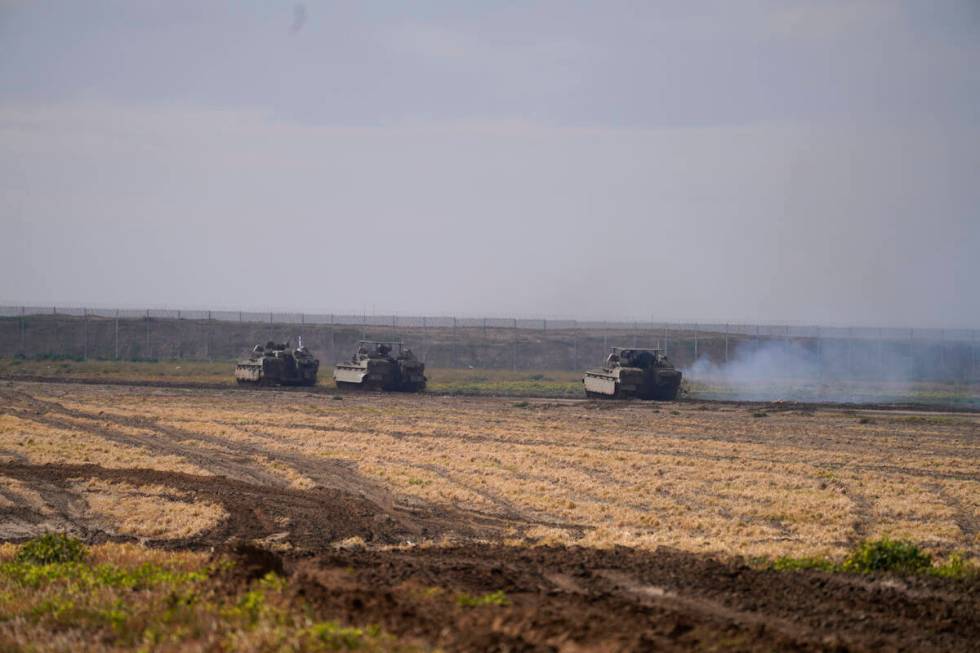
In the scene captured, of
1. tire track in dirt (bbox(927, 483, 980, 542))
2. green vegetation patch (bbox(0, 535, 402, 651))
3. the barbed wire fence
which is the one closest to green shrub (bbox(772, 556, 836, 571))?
tire track in dirt (bbox(927, 483, 980, 542))

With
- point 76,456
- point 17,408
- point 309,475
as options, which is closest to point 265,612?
point 309,475

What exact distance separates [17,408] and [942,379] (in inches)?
2474

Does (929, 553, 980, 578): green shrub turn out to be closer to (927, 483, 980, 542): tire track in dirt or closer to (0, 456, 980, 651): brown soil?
(0, 456, 980, 651): brown soil

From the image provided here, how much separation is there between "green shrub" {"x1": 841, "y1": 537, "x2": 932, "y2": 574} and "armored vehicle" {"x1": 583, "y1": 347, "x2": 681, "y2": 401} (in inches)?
1435

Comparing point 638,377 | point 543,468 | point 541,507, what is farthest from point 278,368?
point 541,507

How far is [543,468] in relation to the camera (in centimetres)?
2378

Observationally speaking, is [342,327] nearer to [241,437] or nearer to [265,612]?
[241,437]

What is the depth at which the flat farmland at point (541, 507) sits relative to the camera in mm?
8891

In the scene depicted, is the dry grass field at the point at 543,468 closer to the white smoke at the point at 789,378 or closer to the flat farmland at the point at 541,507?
the flat farmland at the point at 541,507

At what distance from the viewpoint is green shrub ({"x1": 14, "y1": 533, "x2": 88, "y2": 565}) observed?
1234cm

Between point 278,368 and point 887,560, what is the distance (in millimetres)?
45144

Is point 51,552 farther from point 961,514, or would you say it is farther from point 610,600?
point 961,514

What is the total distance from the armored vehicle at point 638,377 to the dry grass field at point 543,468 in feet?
21.9

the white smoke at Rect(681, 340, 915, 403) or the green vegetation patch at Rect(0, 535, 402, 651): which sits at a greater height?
the green vegetation patch at Rect(0, 535, 402, 651)
